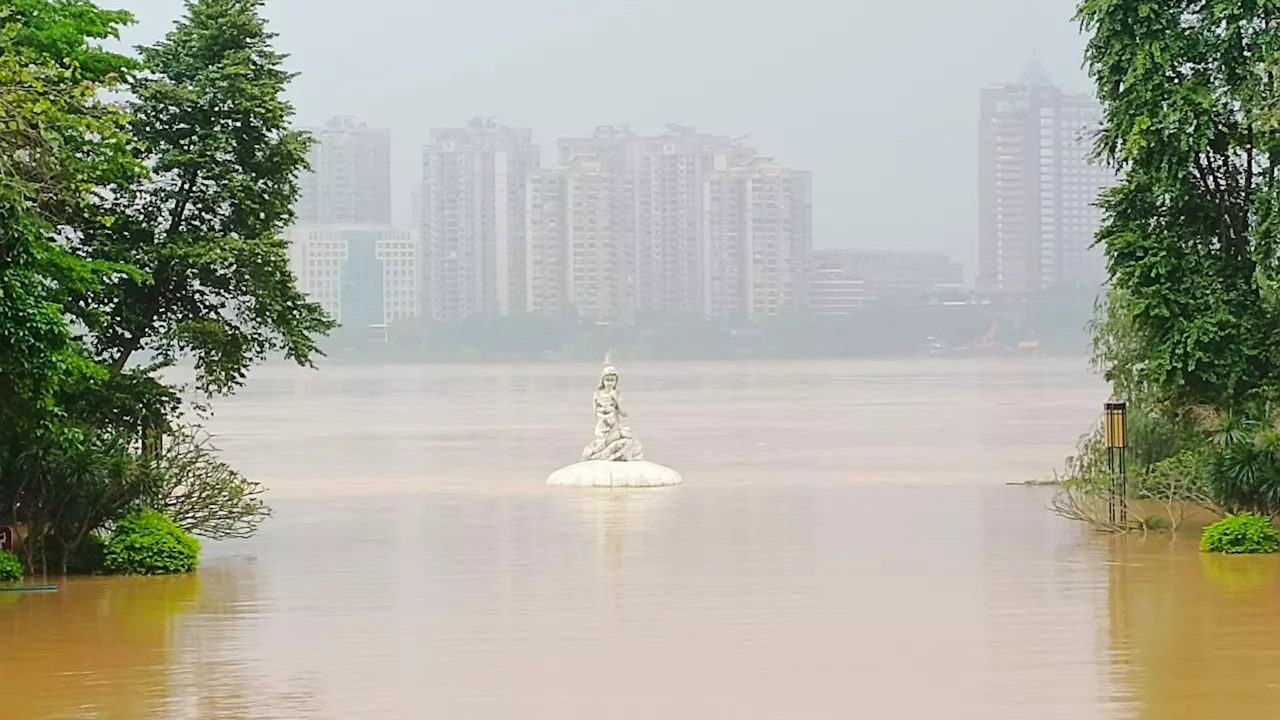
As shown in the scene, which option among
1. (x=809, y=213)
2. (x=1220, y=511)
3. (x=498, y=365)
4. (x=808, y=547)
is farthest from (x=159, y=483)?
(x=809, y=213)

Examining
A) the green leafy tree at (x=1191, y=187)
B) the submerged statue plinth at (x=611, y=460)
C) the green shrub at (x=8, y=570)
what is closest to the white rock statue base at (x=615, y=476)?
the submerged statue plinth at (x=611, y=460)

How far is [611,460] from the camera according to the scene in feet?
98.9

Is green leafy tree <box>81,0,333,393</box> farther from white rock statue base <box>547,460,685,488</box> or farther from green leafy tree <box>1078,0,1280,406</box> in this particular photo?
white rock statue base <box>547,460,685,488</box>

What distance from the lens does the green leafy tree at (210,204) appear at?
18.4 meters

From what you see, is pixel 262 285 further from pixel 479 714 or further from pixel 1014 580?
pixel 479 714

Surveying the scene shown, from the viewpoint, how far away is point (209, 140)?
60.8ft

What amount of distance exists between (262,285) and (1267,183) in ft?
29.4

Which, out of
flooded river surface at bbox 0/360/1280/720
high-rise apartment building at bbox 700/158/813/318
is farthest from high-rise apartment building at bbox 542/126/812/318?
flooded river surface at bbox 0/360/1280/720

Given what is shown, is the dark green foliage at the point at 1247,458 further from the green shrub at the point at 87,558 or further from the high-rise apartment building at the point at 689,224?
the high-rise apartment building at the point at 689,224

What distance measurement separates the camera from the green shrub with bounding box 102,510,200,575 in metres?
17.7

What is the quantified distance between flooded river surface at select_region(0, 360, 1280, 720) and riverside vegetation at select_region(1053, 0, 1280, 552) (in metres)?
1.17

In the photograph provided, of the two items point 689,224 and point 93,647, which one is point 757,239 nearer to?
point 689,224

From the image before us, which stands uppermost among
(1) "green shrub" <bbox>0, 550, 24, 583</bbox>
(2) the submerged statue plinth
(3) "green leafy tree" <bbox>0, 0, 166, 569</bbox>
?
(3) "green leafy tree" <bbox>0, 0, 166, 569</bbox>

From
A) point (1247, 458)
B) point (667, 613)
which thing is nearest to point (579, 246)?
point (1247, 458)
